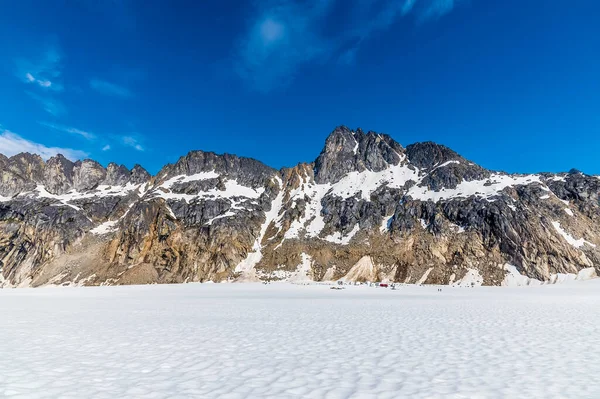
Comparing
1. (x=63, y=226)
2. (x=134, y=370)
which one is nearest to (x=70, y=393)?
(x=134, y=370)

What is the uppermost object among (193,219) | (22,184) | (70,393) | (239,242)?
(22,184)

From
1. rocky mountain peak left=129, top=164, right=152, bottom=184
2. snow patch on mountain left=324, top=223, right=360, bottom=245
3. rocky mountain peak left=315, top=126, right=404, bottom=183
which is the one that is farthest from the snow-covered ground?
rocky mountain peak left=129, top=164, right=152, bottom=184

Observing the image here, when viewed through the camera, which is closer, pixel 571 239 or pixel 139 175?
pixel 571 239

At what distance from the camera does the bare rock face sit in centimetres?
9281

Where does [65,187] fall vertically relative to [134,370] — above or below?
above

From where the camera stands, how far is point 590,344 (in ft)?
38.6

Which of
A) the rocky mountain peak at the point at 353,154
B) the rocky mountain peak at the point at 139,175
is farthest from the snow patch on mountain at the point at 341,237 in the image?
the rocky mountain peak at the point at 139,175

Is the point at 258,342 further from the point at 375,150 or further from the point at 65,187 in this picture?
the point at 65,187

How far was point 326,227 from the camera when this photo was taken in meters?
119

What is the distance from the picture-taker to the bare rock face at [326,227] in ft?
305

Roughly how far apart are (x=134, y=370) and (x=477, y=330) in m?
13.5

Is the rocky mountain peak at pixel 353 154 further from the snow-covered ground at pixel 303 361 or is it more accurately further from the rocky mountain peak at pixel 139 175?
the snow-covered ground at pixel 303 361

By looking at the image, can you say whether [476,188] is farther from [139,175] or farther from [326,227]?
[139,175]

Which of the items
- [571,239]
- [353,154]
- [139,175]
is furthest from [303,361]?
[139,175]
